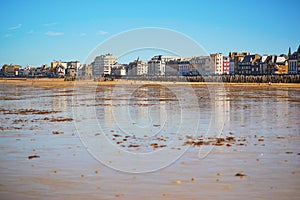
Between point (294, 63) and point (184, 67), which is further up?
point (184, 67)

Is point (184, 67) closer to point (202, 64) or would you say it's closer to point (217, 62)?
point (202, 64)

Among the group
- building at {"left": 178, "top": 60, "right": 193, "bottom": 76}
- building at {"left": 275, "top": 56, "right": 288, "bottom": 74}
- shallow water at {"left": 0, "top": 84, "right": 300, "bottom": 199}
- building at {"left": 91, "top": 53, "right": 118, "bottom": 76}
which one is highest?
building at {"left": 91, "top": 53, "right": 118, "bottom": 76}

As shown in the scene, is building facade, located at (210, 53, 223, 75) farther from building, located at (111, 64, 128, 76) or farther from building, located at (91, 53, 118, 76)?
building, located at (91, 53, 118, 76)

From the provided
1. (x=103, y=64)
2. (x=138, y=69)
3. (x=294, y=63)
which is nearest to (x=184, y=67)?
(x=138, y=69)

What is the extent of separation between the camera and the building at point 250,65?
120 meters

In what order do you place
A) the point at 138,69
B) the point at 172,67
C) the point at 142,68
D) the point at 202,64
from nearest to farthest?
1. the point at 202,64
2. the point at 172,67
3. the point at 138,69
4. the point at 142,68

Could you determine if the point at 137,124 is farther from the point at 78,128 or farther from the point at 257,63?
the point at 257,63

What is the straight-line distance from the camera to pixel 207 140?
1090cm

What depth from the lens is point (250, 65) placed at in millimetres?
123000

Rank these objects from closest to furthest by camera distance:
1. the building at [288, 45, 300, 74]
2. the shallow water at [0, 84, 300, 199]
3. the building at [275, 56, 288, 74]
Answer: the shallow water at [0, 84, 300, 199], the building at [288, 45, 300, 74], the building at [275, 56, 288, 74]

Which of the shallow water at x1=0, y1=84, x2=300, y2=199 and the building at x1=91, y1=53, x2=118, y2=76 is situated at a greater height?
the building at x1=91, y1=53, x2=118, y2=76

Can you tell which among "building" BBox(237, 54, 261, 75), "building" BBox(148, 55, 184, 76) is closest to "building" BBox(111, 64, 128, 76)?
"building" BBox(148, 55, 184, 76)

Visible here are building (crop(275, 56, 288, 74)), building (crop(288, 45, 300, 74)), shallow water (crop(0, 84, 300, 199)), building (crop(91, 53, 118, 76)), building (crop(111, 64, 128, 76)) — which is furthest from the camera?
building (crop(91, 53, 118, 76))

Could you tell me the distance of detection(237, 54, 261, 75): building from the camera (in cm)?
11988
